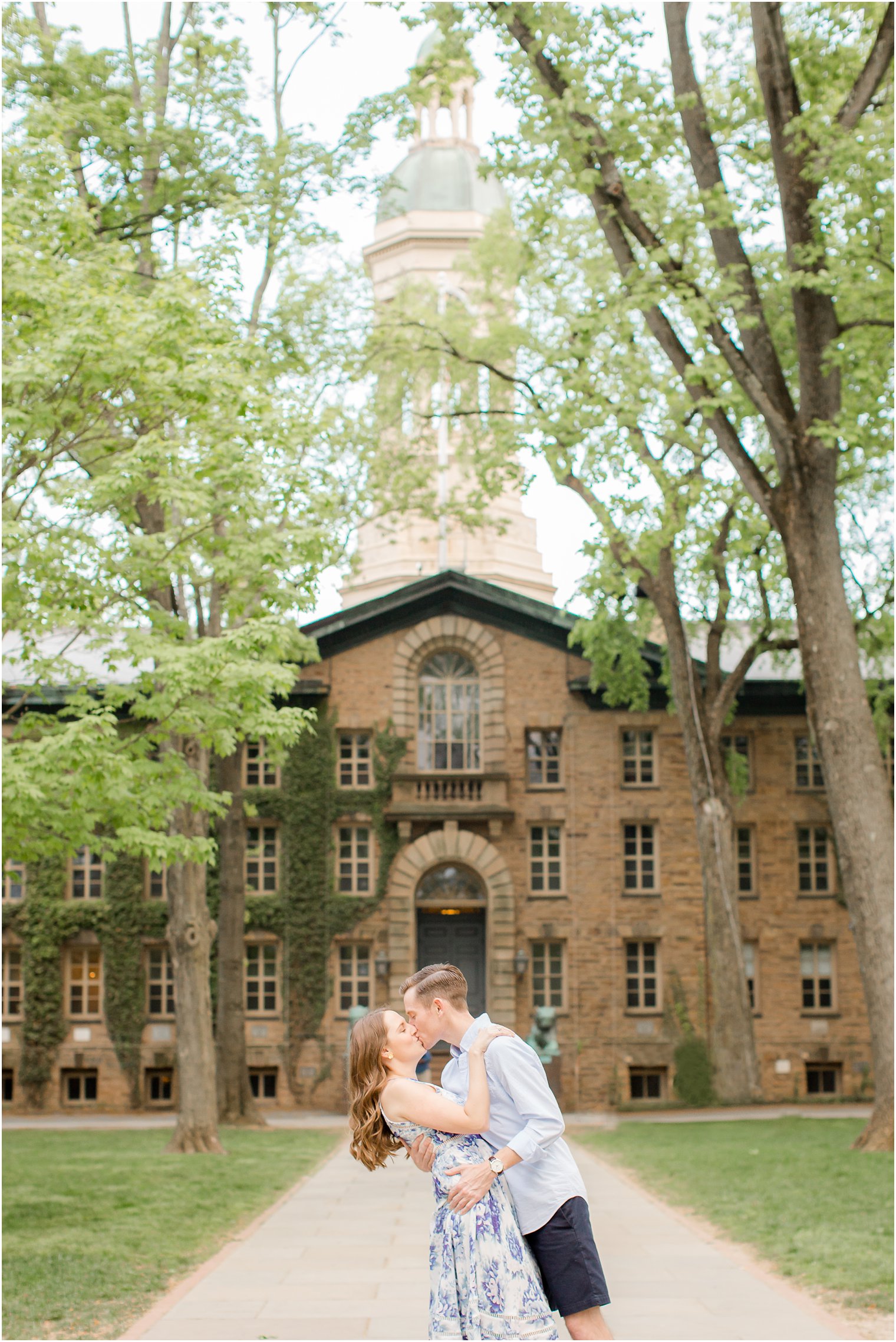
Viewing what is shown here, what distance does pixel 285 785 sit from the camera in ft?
97.3

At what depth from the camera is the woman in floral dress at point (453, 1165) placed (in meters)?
4.32

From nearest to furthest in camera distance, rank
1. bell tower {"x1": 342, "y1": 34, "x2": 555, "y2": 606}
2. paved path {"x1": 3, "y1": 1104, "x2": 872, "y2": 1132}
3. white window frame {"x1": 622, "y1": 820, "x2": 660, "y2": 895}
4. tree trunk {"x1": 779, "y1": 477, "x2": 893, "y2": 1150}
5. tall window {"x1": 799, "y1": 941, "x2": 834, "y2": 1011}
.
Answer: tree trunk {"x1": 779, "y1": 477, "x2": 893, "y2": 1150} < paved path {"x1": 3, "y1": 1104, "x2": 872, "y2": 1132} < tall window {"x1": 799, "y1": 941, "x2": 834, "y2": 1011} < white window frame {"x1": 622, "y1": 820, "x2": 660, "y2": 895} < bell tower {"x1": 342, "y1": 34, "x2": 555, "y2": 606}

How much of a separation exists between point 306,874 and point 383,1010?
82.7 ft

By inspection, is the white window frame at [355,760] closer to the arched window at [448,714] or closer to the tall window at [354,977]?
the arched window at [448,714]

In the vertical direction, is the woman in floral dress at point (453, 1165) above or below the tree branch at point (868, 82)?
below

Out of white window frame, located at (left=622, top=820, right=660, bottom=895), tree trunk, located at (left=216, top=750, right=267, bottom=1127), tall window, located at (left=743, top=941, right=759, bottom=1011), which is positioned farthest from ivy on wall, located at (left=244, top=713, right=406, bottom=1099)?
tall window, located at (left=743, top=941, right=759, bottom=1011)

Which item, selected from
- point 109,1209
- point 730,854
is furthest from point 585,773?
point 109,1209

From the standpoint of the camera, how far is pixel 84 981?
29188 mm

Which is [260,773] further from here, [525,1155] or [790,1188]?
[525,1155]

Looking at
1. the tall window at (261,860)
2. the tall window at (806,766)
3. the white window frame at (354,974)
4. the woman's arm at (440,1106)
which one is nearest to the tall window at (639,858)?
the tall window at (806,766)

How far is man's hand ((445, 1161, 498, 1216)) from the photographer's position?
4.34 m

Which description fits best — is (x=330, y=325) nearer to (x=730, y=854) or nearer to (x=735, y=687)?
(x=735, y=687)

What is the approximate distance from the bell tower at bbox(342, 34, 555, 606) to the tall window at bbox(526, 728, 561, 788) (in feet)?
23.9

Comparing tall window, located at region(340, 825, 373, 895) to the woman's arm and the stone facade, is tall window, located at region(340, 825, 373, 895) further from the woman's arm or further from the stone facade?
the woman's arm
